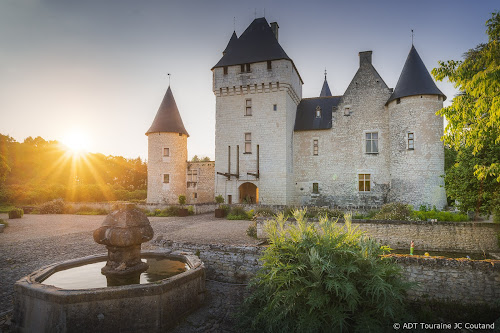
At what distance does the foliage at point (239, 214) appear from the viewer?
57.0ft

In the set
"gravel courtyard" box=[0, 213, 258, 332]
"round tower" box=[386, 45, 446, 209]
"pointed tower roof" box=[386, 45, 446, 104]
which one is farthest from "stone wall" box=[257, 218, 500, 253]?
"pointed tower roof" box=[386, 45, 446, 104]

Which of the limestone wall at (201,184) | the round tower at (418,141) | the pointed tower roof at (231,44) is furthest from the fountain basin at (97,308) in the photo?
the pointed tower roof at (231,44)

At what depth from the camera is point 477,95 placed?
588cm

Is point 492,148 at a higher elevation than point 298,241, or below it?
higher

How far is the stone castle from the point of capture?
19531 millimetres

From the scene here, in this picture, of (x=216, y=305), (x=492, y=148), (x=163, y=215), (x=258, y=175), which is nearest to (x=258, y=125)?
(x=258, y=175)

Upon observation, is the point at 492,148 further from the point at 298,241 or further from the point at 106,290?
the point at 106,290

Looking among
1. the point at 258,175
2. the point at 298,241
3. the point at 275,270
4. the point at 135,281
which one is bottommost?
the point at 135,281

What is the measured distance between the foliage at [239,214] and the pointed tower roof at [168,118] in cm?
1114

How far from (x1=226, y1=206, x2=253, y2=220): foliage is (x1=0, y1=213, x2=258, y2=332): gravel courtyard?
3.20 metres

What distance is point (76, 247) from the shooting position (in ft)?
31.8

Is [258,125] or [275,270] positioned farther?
[258,125]

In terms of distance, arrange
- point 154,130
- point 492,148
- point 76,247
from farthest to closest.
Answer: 1. point 154,130
2. point 76,247
3. point 492,148

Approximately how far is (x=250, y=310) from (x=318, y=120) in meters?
20.1
